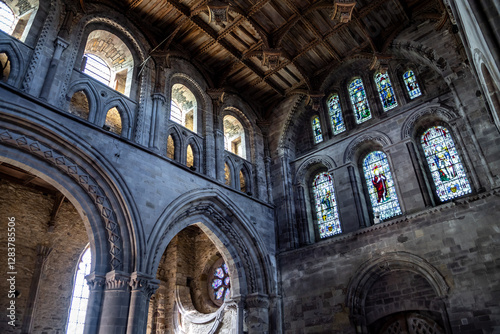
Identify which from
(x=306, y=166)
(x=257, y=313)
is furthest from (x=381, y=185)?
(x=257, y=313)

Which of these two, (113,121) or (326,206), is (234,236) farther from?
(113,121)

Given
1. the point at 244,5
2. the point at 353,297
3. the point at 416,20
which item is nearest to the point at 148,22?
the point at 244,5

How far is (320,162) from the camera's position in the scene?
1319 cm

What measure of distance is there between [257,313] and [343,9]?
8.60 meters

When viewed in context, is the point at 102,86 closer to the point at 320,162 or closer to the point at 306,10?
the point at 306,10

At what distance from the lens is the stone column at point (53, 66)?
838 centimetres

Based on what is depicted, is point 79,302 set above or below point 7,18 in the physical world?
below

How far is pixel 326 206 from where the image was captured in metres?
12.7

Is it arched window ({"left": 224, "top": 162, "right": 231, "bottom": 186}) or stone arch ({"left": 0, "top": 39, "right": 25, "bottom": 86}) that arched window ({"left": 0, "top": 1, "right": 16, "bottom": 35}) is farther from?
arched window ({"left": 224, "top": 162, "right": 231, "bottom": 186})

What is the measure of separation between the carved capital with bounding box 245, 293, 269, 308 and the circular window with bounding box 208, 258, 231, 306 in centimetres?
265

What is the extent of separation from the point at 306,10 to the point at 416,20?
11.3 ft

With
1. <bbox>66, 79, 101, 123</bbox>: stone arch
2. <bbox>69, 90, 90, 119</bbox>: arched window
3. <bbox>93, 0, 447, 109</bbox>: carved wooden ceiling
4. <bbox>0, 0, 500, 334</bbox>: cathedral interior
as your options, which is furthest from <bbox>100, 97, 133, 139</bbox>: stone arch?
<bbox>93, 0, 447, 109</bbox>: carved wooden ceiling

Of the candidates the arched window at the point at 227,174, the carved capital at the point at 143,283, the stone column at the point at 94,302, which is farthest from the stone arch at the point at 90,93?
the arched window at the point at 227,174

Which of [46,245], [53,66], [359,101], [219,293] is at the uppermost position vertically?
[359,101]
